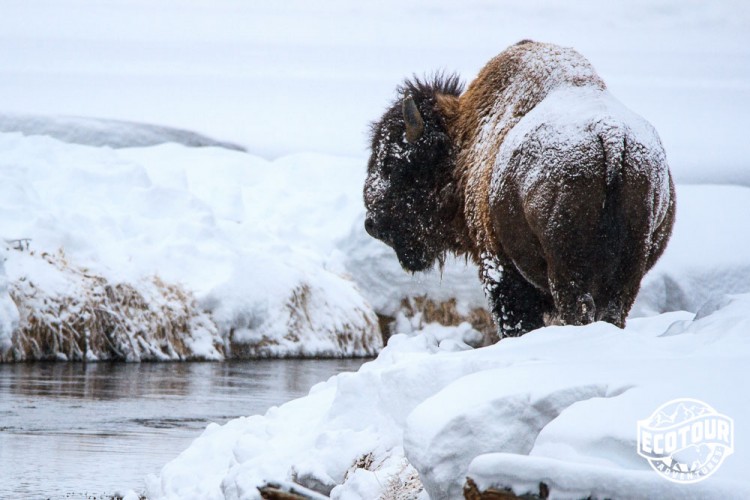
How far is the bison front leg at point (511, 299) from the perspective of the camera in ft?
18.4

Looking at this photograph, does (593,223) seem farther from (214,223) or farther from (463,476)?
(214,223)

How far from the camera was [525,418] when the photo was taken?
356 centimetres

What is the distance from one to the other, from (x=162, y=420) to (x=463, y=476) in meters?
7.00

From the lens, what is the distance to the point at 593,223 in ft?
16.0

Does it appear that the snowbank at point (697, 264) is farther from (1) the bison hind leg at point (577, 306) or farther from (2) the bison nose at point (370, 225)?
(1) the bison hind leg at point (577, 306)

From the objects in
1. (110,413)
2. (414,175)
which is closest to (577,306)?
(414,175)

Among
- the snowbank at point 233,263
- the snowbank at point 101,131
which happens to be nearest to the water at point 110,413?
the snowbank at point 233,263

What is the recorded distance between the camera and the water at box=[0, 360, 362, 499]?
730cm

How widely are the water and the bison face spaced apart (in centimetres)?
231

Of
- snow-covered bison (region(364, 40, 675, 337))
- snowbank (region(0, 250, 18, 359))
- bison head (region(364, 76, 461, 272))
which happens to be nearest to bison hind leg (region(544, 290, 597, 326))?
snow-covered bison (region(364, 40, 675, 337))

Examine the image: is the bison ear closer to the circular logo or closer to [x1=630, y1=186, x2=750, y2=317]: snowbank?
the circular logo

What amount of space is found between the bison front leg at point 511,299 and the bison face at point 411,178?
97cm

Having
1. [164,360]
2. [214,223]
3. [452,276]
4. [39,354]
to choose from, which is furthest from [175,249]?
[452,276]

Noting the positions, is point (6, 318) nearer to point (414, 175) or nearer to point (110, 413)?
point (110, 413)
